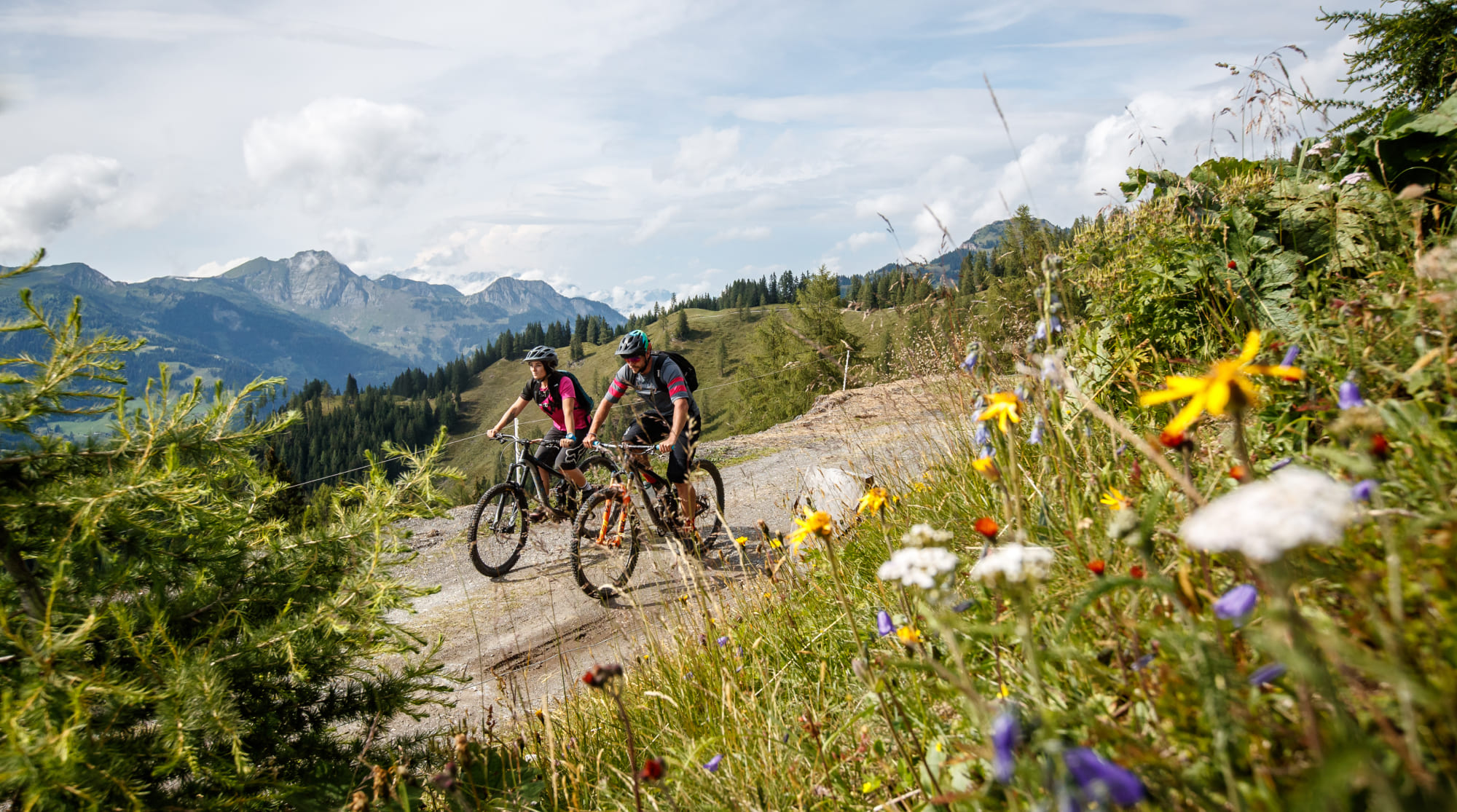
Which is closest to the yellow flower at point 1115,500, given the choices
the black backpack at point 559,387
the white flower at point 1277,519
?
the white flower at point 1277,519

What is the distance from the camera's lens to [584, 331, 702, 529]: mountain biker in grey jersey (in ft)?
23.1

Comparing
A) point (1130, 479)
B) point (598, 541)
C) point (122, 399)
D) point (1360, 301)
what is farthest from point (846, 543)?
point (598, 541)

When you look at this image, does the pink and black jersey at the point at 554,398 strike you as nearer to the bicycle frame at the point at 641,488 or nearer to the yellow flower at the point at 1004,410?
the bicycle frame at the point at 641,488

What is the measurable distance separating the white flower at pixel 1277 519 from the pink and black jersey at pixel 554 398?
7915 millimetres

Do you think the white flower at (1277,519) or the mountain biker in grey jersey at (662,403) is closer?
the white flower at (1277,519)

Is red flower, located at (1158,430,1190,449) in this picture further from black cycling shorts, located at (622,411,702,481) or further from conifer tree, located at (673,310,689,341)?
conifer tree, located at (673,310,689,341)

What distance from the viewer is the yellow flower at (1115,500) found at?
2.01 m

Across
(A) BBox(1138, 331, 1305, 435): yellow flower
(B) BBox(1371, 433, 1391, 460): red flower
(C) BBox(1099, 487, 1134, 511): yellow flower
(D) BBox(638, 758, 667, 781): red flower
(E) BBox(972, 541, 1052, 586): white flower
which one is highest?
(A) BBox(1138, 331, 1305, 435): yellow flower

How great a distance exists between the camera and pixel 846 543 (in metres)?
3.63

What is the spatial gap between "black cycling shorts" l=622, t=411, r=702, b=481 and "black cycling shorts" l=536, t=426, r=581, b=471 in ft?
2.95

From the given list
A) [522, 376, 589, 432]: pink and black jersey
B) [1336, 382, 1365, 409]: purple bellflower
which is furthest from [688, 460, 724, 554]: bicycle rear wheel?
[1336, 382, 1365, 409]: purple bellflower

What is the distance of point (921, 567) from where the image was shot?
1413 millimetres

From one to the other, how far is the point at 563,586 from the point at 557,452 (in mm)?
1914

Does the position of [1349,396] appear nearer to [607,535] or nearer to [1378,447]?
[1378,447]
